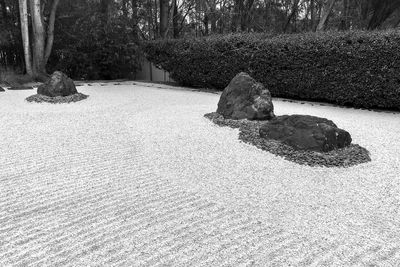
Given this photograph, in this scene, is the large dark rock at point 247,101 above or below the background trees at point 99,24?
below

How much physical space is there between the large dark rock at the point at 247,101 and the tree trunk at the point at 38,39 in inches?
327

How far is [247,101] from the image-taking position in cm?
552

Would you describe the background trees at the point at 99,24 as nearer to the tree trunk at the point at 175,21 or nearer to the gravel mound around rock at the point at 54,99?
the tree trunk at the point at 175,21

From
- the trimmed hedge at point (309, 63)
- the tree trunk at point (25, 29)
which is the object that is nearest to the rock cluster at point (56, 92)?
the trimmed hedge at point (309, 63)

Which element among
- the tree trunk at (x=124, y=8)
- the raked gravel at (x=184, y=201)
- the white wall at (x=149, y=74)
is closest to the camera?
the raked gravel at (x=184, y=201)

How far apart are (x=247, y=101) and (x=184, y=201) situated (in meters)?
2.99

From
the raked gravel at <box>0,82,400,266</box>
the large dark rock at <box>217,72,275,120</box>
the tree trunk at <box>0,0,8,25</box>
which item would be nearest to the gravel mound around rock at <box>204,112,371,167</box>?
the raked gravel at <box>0,82,400,266</box>

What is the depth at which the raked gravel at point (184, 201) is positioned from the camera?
2.19 m

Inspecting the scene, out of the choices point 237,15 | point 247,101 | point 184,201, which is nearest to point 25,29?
point 237,15

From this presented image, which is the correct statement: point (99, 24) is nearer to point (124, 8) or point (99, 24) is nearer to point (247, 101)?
point (124, 8)

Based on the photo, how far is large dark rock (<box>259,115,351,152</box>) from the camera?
4008mm

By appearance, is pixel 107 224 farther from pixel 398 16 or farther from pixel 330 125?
pixel 398 16

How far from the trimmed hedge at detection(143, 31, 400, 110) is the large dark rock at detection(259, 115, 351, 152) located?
324cm

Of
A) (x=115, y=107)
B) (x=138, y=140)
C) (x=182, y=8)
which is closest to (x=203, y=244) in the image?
(x=138, y=140)
